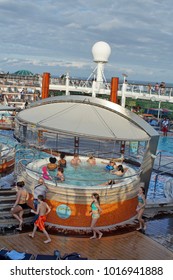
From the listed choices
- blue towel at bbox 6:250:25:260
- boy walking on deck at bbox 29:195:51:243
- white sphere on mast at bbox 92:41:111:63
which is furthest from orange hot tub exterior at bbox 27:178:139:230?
white sphere on mast at bbox 92:41:111:63

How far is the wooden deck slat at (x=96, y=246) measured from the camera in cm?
820

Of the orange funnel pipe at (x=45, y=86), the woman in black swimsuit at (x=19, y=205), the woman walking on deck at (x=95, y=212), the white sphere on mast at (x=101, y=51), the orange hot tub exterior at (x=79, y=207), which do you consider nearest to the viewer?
the woman walking on deck at (x=95, y=212)

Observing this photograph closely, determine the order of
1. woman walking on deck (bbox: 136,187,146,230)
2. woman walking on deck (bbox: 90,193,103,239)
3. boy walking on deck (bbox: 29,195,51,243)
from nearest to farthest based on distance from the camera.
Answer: boy walking on deck (bbox: 29,195,51,243) < woman walking on deck (bbox: 90,193,103,239) < woman walking on deck (bbox: 136,187,146,230)

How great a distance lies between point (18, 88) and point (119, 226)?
130 feet

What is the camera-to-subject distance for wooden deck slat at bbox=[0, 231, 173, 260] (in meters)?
8.20

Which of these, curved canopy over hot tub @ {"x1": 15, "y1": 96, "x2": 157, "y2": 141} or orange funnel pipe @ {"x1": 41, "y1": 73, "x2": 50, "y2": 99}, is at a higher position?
orange funnel pipe @ {"x1": 41, "y1": 73, "x2": 50, "y2": 99}

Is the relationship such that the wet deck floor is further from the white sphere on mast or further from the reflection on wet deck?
the white sphere on mast

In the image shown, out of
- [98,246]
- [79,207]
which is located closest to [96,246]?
[98,246]

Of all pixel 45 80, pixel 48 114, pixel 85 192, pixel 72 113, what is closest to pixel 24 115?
pixel 48 114

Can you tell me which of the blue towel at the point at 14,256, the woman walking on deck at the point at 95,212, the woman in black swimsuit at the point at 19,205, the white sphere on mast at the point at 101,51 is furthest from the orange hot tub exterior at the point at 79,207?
the white sphere on mast at the point at 101,51

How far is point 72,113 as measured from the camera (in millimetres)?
10711

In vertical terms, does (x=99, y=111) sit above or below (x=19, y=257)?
above

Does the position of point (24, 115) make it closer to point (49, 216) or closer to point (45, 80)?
point (49, 216)

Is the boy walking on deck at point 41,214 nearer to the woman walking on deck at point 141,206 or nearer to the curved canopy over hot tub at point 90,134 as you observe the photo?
the curved canopy over hot tub at point 90,134
